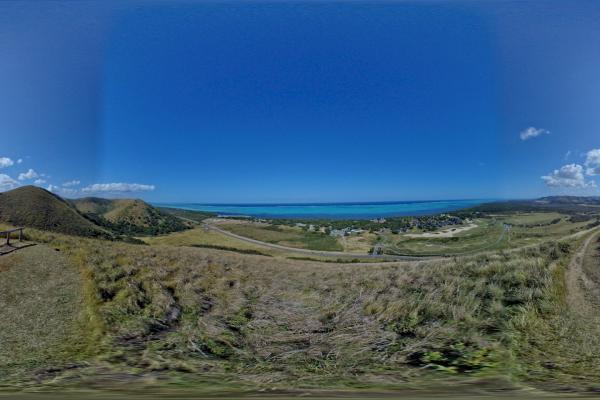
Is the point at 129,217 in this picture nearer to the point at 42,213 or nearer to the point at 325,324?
the point at 42,213

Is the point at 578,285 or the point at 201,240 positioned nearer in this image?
the point at 578,285

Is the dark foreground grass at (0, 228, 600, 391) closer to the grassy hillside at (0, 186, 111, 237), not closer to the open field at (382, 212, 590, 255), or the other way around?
the open field at (382, 212, 590, 255)

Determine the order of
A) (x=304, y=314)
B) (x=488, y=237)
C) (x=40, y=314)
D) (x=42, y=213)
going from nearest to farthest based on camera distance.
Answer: (x=40, y=314)
(x=304, y=314)
(x=42, y=213)
(x=488, y=237)

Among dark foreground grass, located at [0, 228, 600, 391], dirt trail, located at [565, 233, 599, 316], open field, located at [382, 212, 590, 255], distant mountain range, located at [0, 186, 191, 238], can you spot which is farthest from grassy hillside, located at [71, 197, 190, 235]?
dirt trail, located at [565, 233, 599, 316]

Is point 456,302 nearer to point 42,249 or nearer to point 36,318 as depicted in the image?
point 36,318

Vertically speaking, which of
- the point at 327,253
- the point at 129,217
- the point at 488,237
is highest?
the point at 129,217

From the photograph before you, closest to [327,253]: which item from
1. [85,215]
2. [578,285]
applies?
[578,285]

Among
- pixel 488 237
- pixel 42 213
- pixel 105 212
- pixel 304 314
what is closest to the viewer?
pixel 304 314
